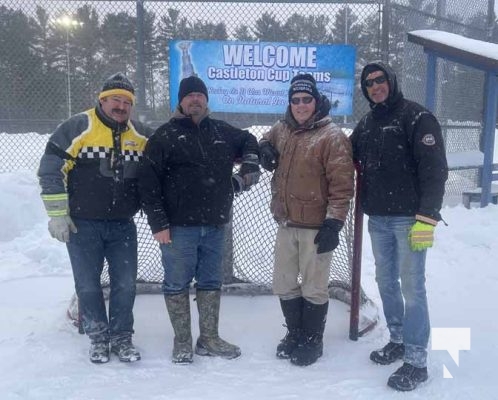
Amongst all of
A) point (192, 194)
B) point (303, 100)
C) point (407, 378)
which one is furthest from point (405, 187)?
point (192, 194)

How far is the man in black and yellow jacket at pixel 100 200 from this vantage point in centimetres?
340

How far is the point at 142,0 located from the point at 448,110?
5312 millimetres

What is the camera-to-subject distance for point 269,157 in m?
3.57

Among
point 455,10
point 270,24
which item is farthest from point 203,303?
point 455,10

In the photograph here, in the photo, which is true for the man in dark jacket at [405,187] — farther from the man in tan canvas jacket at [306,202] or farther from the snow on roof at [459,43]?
the snow on roof at [459,43]

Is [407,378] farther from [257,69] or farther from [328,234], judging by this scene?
[257,69]

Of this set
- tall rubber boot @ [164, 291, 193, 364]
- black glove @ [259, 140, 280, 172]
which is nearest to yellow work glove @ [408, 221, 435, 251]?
black glove @ [259, 140, 280, 172]

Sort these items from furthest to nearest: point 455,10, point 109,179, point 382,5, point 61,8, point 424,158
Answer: point 455,10, point 61,8, point 382,5, point 109,179, point 424,158

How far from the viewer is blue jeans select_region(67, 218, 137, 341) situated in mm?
3559

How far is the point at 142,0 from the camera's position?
5.11m

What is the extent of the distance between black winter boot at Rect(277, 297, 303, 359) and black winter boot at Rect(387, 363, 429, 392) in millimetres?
712

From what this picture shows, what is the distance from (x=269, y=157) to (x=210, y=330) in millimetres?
1298

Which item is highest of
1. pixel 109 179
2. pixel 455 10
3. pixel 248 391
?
pixel 455 10

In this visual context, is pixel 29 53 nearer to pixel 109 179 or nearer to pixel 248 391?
pixel 109 179
